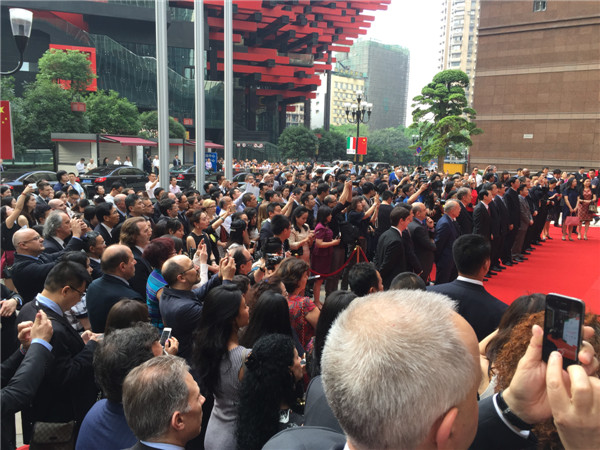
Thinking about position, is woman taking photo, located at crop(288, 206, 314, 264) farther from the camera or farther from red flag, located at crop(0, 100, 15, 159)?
red flag, located at crop(0, 100, 15, 159)

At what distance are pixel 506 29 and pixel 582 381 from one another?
1521 inches

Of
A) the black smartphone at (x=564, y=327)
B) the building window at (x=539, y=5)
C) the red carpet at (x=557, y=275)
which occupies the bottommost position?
→ the red carpet at (x=557, y=275)

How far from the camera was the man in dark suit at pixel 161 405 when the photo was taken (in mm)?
1900

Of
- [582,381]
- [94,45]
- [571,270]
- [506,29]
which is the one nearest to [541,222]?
[571,270]

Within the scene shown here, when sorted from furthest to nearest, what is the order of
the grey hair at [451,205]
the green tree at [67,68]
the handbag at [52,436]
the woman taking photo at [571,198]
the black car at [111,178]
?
the green tree at [67,68] → the black car at [111,178] → the woman taking photo at [571,198] → the grey hair at [451,205] → the handbag at [52,436]

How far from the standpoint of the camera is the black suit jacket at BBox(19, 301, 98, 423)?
2.82 m

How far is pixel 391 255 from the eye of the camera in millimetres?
5883

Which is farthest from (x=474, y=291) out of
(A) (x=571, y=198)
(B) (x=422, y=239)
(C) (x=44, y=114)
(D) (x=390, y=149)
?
(D) (x=390, y=149)

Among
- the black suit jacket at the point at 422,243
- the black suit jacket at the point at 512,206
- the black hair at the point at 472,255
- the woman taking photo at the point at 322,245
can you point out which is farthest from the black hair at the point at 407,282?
the black suit jacket at the point at 512,206

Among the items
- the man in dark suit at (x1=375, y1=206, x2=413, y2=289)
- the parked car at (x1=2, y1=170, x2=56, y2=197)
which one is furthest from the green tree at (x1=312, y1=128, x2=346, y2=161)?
the man in dark suit at (x1=375, y1=206, x2=413, y2=289)

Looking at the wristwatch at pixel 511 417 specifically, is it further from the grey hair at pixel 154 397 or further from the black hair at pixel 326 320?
the black hair at pixel 326 320

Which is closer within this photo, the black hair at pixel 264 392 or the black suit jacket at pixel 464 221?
the black hair at pixel 264 392

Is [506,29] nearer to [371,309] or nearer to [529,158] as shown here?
[529,158]

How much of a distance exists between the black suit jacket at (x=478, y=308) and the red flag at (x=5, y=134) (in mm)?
7306
